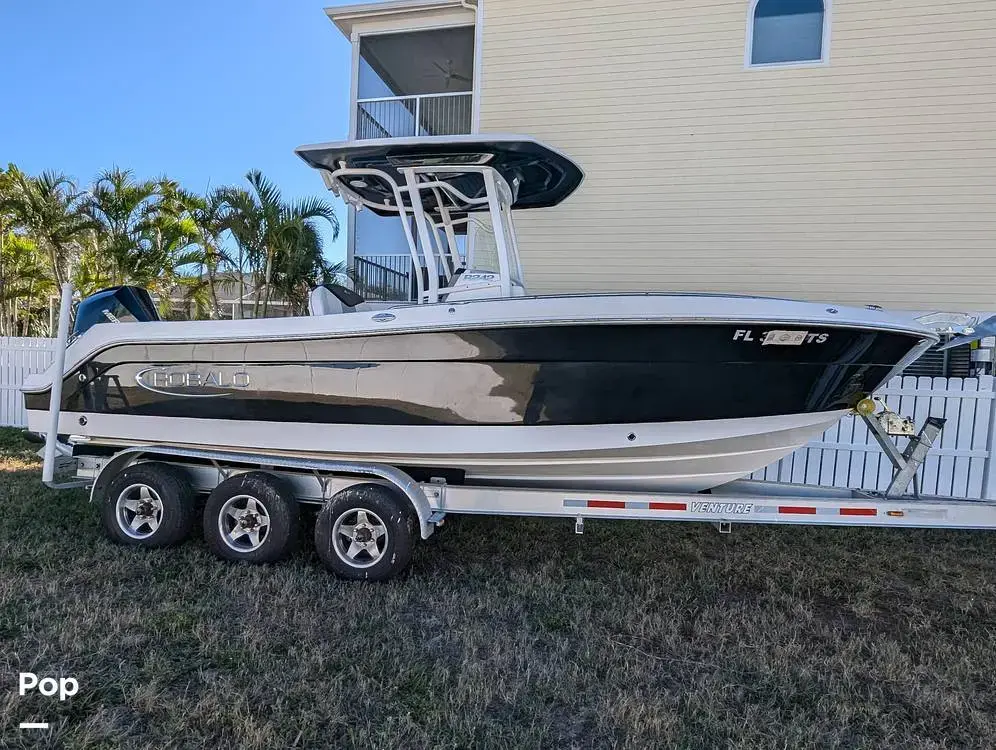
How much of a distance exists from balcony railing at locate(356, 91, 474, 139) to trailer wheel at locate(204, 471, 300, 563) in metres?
6.79

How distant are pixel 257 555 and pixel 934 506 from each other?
160 inches

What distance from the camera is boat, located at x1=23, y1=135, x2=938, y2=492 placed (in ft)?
10.7

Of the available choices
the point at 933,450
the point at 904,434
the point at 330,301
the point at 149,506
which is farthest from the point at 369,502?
the point at 933,450

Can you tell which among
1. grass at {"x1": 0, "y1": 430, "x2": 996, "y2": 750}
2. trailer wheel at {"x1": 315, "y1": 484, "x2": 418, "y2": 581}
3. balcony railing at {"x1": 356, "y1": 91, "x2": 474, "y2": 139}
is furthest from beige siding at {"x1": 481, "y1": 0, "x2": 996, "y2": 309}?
trailer wheel at {"x1": 315, "y1": 484, "x2": 418, "y2": 581}

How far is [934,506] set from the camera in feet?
11.2

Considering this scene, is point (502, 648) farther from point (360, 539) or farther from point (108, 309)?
point (108, 309)

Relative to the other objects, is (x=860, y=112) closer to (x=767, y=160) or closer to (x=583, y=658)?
(x=767, y=160)

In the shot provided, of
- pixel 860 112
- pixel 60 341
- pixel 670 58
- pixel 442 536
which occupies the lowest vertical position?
pixel 442 536

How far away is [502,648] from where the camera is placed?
2980mm

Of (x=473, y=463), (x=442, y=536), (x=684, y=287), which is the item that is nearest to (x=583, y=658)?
(x=473, y=463)

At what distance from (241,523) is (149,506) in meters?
0.74

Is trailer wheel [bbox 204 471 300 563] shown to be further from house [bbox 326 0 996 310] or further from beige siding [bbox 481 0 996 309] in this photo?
beige siding [bbox 481 0 996 309]

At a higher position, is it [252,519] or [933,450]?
[933,450]

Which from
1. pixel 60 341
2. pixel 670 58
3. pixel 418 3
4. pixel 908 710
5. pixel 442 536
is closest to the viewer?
pixel 908 710
